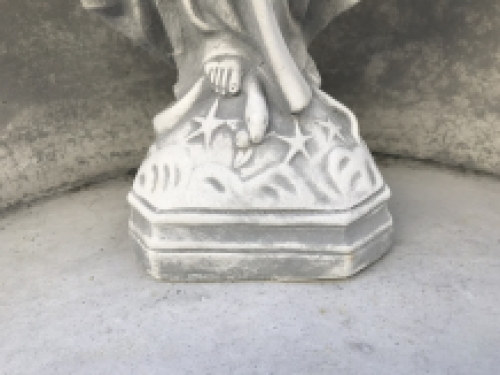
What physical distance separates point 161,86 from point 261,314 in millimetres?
791

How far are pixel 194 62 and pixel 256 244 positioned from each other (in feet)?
1.20

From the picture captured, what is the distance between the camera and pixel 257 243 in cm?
98

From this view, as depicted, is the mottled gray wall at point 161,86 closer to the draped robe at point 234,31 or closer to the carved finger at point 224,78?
the draped robe at point 234,31

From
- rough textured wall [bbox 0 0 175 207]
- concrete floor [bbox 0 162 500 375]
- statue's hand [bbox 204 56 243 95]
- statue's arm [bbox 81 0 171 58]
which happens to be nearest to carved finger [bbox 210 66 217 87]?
statue's hand [bbox 204 56 243 95]

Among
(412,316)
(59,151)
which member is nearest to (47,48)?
(59,151)

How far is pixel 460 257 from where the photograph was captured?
1.08m

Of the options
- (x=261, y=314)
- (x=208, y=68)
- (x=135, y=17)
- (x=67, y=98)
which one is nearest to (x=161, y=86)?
(x=67, y=98)

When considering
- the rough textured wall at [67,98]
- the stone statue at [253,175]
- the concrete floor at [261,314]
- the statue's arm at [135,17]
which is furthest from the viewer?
the rough textured wall at [67,98]

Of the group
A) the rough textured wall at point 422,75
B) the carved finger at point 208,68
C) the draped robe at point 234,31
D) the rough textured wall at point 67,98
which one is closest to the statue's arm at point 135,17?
the draped robe at point 234,31

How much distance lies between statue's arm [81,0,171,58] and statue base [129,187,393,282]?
1.14ft

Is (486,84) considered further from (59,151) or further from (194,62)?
(59,151)

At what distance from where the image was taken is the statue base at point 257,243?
97 cm

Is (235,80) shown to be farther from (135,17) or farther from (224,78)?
(135,17)

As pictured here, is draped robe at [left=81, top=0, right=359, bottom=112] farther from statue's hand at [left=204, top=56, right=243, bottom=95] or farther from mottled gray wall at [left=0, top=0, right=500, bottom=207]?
mottled gray wall at [left=0, top=0, right=500, bottom=207]
